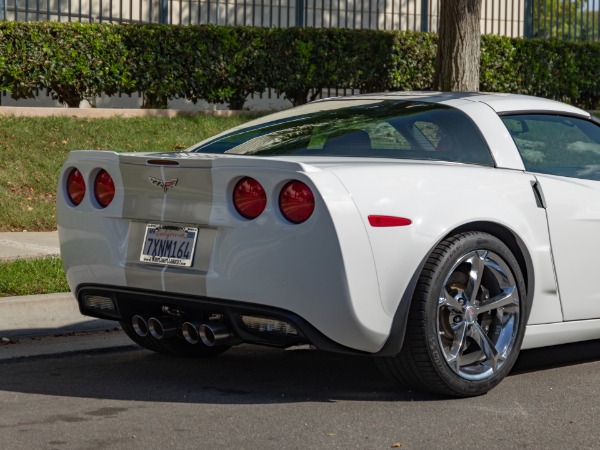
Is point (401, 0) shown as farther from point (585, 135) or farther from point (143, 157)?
point (143, 157)

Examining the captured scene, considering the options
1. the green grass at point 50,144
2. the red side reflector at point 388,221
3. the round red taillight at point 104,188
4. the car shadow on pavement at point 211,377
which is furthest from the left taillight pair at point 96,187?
the green grass at point 50,144

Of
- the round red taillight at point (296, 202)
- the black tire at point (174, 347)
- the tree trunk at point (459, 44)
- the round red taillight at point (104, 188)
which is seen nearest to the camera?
the round red taillight at point (296, 202)

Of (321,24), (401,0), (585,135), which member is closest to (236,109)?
(321,24)

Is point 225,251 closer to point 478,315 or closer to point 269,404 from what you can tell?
point 269,404

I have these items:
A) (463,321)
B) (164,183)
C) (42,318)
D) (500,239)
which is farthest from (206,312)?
(42,318)

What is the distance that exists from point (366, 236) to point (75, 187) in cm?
166

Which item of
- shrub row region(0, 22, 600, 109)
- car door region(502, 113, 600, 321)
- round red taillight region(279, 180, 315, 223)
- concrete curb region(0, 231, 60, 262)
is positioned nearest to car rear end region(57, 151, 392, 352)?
round red taillight region(279, 180, 315, 223)

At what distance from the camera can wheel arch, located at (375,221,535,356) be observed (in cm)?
533

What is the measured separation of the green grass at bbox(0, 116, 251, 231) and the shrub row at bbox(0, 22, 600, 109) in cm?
67

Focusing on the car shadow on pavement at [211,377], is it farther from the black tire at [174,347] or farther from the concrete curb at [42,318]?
the concrete curb at [42,318]

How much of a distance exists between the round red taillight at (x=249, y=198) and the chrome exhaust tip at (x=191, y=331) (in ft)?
2.04

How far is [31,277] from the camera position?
8.37 m

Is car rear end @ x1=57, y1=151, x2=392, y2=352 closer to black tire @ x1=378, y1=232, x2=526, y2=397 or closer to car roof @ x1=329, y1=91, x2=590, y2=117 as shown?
black tire @ x1=378, y1=232, x2=526, y2=397

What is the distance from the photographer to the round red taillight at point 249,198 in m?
5.32
